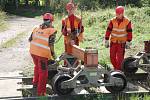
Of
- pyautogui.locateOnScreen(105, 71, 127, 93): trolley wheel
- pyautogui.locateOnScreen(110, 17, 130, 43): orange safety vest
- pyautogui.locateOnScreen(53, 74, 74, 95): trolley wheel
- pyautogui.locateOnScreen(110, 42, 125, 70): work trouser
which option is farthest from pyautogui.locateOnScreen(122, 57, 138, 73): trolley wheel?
pyautogui.locateOnScreen(53, 74, 74, 95): trolley wheel

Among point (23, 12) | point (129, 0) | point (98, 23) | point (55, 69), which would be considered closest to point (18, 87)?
point (55, 69)

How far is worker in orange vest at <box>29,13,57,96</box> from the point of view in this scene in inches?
362

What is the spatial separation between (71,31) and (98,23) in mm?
12077

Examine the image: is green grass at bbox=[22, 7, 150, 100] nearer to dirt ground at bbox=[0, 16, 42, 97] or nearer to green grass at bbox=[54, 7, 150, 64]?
green grass at bbox=[54, 7, 150, 64]

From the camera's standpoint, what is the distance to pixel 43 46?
9.23 meters

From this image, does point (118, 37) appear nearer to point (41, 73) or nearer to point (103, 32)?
point (41, 73)

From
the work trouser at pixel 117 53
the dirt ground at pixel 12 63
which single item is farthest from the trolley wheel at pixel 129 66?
the dirt ground at pixel 12 63

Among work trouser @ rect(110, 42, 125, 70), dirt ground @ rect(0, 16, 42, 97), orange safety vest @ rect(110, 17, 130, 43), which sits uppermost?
orange safety vest @ rect(110, 17, 130, 43)

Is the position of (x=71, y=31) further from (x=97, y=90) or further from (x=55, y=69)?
(x=97, y=90)

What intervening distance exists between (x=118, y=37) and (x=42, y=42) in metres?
2.43

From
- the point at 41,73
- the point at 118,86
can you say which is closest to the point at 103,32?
the point at 118,86

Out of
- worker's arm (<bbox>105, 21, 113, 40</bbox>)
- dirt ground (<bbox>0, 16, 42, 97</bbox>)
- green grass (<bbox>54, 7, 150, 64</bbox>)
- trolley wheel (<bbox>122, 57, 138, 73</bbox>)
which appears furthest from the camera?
green grass (<bbox>54, 7, 150, 64</bbox>)

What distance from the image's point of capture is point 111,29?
1098cm

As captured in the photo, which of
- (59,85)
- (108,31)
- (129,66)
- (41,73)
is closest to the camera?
(59,85)
